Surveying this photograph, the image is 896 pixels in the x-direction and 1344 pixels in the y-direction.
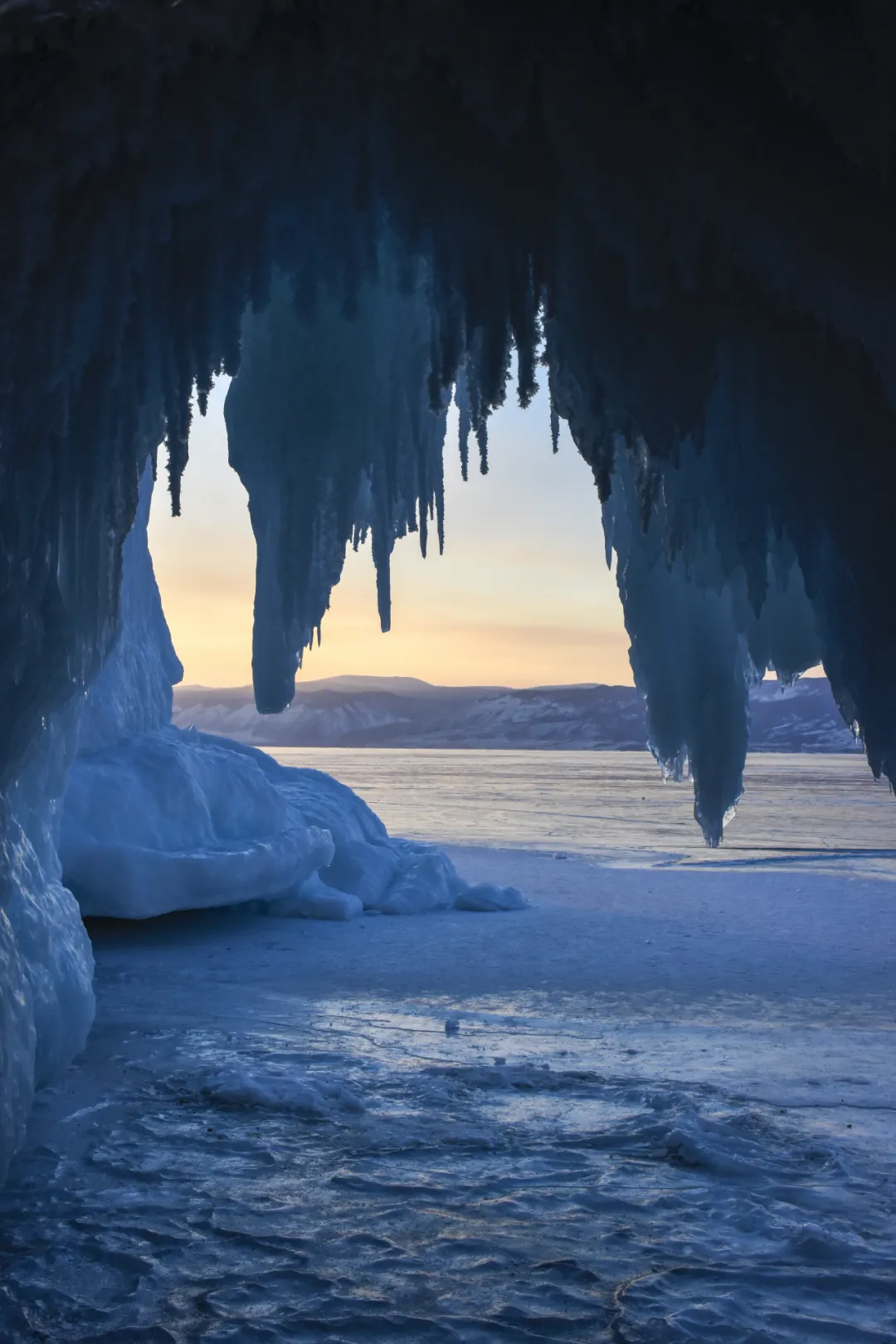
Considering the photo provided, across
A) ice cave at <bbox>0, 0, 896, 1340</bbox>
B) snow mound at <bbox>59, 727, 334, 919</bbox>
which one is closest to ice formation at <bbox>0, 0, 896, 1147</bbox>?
ice cave at <bbox>0, 0, 896, 1340</bbox>

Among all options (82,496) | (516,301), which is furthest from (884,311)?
(82,496)

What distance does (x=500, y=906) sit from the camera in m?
10.3

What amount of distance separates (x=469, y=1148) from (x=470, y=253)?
3252 millimetres

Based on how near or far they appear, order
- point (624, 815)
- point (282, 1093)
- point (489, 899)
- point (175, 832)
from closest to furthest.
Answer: point (282, 1093), point (175, 832), point (489, 899), point (624, 815)

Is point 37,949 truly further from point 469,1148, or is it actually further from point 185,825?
point 185,825

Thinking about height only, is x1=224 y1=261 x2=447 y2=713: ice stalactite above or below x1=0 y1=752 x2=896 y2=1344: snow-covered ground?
above

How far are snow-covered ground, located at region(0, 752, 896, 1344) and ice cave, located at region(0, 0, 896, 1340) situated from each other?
0.74m

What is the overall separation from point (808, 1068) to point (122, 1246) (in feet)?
10.8

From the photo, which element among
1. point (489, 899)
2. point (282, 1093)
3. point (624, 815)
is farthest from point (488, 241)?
point (624, 815)

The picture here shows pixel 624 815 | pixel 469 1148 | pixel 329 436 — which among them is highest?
pixel 329 436

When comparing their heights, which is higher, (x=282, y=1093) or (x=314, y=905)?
(x=282, y=1093)

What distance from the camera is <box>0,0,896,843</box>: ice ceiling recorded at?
2.83m

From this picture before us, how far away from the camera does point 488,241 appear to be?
345cm

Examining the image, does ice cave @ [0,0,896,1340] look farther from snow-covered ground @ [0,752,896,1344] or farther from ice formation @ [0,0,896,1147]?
snow-covered ground @ [0,752,896,1344]
